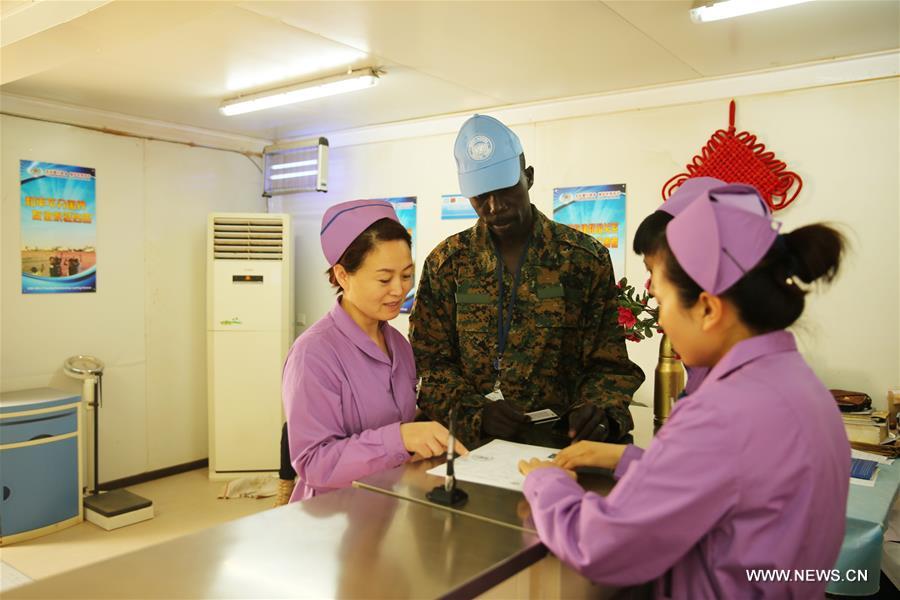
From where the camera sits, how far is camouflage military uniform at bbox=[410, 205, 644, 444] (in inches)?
85.3

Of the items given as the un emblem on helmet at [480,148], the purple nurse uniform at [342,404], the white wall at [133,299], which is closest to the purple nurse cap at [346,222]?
the purple nurse uniform at [342,404]

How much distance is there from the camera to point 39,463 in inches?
168

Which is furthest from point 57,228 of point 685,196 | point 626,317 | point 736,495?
point 736,495

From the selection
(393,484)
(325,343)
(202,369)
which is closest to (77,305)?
(202,369)

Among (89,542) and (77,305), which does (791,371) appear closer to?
(89,542)

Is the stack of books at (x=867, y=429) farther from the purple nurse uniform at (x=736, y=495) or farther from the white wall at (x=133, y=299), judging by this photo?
the white wall at (x=133, y=299)

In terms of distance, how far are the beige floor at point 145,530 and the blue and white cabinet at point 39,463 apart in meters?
0.12

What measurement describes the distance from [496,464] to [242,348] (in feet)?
14.4

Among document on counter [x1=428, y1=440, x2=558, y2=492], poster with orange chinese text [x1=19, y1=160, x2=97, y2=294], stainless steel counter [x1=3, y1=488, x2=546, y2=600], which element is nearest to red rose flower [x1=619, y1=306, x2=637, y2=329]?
document on counter [x1=428, y1=440, x2=558, y2=492]

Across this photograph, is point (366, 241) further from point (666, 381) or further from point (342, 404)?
point (666, 381)

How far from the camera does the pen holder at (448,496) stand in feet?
4.25

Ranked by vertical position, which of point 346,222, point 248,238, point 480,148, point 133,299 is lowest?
point 133,299

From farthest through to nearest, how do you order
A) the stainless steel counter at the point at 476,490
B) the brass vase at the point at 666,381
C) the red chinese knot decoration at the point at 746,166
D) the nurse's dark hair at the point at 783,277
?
the red chinese knot decoration at the point at 746,166, the brass vase at the point at 666,381, the stainless steel counter at the point at 476,490, the nurse's dark hair at the point at 783,277

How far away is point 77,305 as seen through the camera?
4984 mm
